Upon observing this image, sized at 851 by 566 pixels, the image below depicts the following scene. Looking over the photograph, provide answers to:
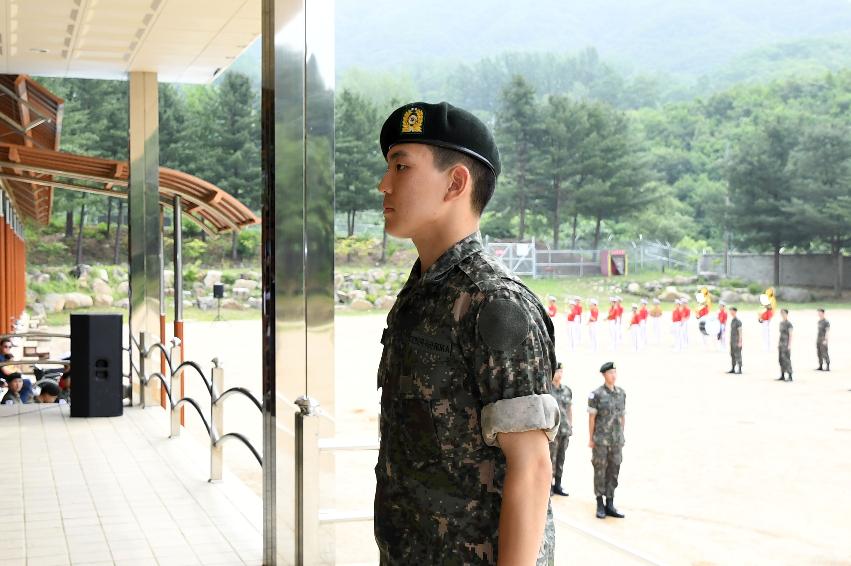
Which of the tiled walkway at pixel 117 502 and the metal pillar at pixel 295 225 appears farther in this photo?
the tiled walkway at pixel 117 502

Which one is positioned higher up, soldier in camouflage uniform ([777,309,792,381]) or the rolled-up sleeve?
the rolled-up sleeve

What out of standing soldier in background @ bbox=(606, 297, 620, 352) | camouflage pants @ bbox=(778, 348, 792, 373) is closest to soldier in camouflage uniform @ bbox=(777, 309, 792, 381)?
camouflage pants @ bbox=(778, 348, 792, 373)

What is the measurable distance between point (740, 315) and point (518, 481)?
47.7 meters

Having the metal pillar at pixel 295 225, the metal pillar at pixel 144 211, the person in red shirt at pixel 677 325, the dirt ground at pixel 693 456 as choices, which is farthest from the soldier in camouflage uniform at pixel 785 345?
the metal pillar at pixel 295 225

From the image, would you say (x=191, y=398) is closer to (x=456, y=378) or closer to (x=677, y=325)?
(x=456, y=378)

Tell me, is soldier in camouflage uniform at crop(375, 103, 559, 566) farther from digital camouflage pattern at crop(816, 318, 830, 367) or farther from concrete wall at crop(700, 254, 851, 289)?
concrete wall at crop(700, 254, 851, 289)

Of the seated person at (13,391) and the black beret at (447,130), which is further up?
the black beret at (447,130)

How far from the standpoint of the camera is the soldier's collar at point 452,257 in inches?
53.8

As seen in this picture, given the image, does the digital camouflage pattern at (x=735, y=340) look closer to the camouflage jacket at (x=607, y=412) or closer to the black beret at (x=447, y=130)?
the camouflage jacket at (x=607, y=412)

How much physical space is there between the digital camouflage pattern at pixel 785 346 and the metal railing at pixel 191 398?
17306 mm

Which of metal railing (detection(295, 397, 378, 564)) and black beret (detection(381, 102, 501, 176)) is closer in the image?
black beret (detection(381, 102, 501, 176))

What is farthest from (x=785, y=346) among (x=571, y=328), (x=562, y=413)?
(x=562, y=413)

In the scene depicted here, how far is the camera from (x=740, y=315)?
46.7m

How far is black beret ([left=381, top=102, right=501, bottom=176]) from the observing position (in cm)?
138
